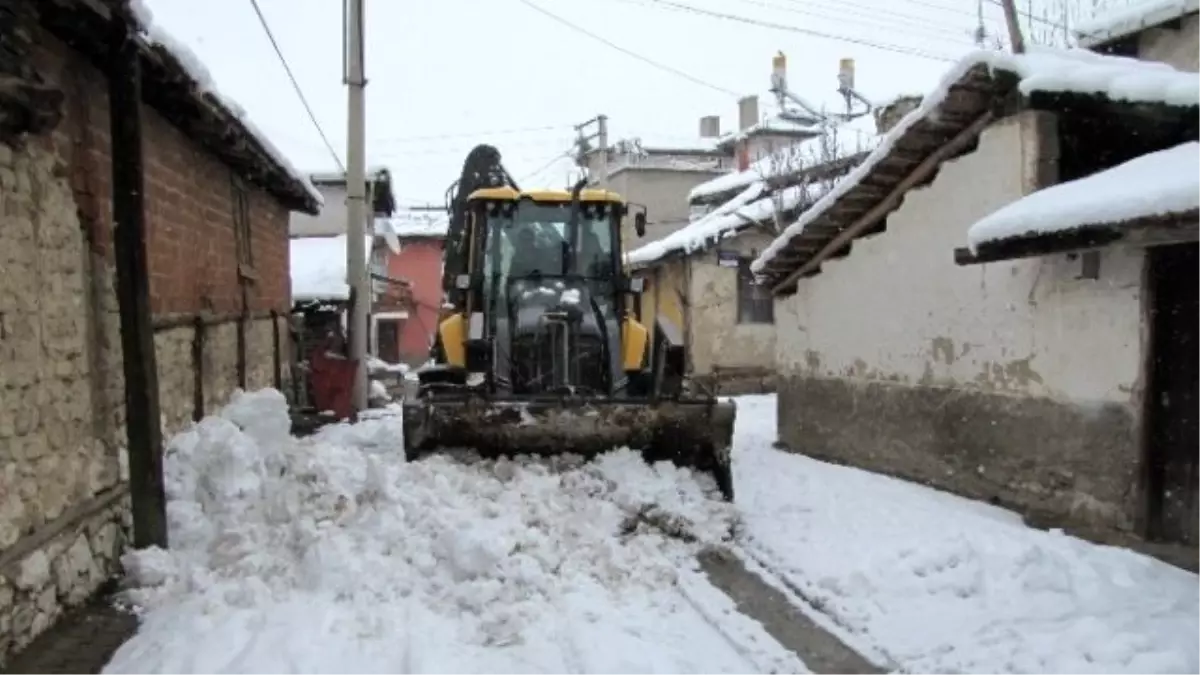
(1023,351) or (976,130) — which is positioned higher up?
(976,130)

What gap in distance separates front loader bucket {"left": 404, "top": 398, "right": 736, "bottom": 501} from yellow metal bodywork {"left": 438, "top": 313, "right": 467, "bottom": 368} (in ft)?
6.19

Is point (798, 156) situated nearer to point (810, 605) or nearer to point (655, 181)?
point (655, 181)

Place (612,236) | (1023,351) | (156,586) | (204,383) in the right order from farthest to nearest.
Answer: (612,236) → (204,383) → (1023,351) → (156,586)

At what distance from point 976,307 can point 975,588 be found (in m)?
3.37

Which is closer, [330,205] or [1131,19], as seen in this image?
[1131,19]

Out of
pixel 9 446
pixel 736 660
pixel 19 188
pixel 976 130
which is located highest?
pixel 976 130

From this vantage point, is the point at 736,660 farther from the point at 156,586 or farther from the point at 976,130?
the point at 976,130

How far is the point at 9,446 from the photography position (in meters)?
4.56

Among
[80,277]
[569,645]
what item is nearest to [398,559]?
[569,645]

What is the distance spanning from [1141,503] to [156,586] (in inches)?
245

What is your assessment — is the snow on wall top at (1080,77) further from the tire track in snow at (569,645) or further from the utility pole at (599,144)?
the utility pole at (599,144)

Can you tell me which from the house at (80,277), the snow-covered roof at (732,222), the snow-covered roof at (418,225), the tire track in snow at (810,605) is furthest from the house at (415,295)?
the tire track in snow at (810,605)

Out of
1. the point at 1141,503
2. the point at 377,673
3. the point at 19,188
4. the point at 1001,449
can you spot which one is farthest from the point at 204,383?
the point at 1141,503

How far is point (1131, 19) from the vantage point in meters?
10.5
